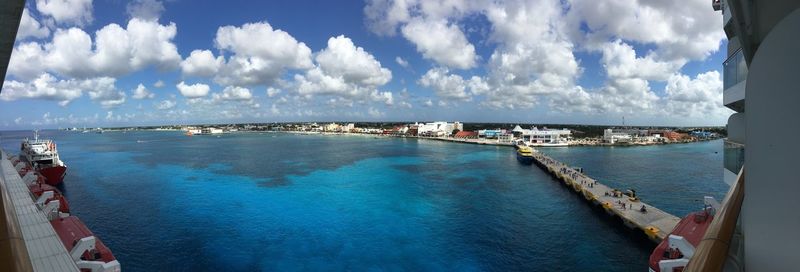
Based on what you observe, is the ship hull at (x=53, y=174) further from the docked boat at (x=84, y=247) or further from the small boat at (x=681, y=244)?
the small boat at (x=681, y=244)

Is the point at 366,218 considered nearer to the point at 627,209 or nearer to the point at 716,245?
the point at 627,209

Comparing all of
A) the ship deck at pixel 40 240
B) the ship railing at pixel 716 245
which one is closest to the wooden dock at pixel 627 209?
the ship railing at pixel 716 245

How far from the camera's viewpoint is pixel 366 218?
25.4m

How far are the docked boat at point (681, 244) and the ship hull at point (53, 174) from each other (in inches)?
2063

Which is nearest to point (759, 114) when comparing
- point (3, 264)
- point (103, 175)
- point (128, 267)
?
point (3, 264)

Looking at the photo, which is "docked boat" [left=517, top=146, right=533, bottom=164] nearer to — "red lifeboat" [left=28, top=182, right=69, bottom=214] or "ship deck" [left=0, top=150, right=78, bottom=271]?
"red lifeboat" [left=28, top=182, right=69, bottom=214]

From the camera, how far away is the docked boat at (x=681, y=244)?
10.8 metres

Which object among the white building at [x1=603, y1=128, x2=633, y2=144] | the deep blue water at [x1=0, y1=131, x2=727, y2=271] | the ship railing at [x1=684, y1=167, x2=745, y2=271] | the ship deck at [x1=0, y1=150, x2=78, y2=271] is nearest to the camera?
the ship railing at [x1=684, y1=167, x2=745, y2=271]

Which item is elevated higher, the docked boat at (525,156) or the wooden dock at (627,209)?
the docked boat at (525,156)

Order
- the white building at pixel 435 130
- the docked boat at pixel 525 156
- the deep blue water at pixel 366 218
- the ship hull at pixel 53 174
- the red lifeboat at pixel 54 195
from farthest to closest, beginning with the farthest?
the white building at pixel 435 130 → the docked boat at pixel 525 156 → the ship hull at pixel 53 174 → the red lifeboat at pixel 54 195 → the deep blue water at pixel 366 218

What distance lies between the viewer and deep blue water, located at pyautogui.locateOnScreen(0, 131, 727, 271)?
58.7 ft

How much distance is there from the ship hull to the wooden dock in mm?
52946

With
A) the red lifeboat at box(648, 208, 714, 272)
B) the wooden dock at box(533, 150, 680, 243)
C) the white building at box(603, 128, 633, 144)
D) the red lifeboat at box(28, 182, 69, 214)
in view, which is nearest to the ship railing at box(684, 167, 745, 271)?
the red lifeboat at box(648, 208, 714, 272)

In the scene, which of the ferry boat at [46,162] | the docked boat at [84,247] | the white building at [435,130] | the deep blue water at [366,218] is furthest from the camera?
the white building at [435,130]
